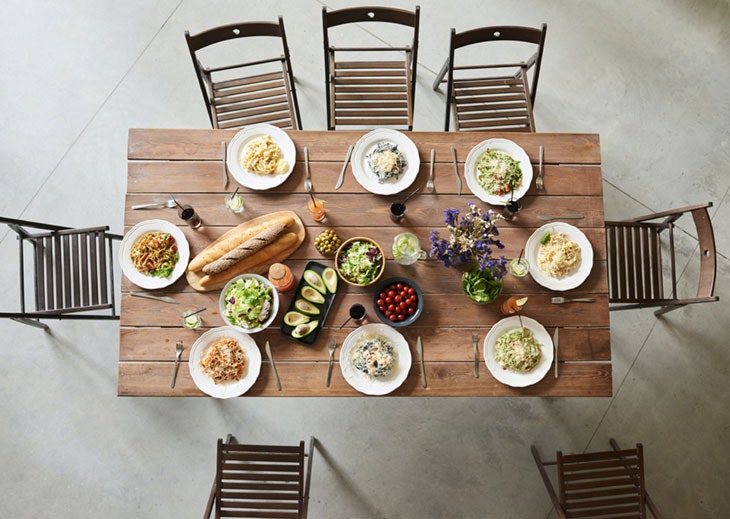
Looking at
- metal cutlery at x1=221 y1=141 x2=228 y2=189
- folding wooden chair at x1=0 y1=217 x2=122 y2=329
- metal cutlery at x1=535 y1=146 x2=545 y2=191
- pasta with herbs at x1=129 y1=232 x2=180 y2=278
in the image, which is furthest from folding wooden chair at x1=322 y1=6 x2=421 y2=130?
folding wooden chair at x1=0 y1=217 x2=122 y2=329

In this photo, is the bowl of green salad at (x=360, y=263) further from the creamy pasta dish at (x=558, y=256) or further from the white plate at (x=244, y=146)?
the creamy pasta dish at (x=558, y=256)

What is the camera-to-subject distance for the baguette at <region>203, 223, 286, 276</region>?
237cm

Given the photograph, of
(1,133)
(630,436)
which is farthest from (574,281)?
(1,133)

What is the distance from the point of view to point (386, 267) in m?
2.48

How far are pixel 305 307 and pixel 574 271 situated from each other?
131 cm

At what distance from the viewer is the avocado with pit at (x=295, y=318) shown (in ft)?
7.86

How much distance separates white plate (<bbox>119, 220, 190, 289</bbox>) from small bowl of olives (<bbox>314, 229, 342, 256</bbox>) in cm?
63

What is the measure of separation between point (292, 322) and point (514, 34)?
1987 millimetres

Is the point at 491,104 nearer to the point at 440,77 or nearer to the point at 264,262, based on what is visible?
the point at 440,77

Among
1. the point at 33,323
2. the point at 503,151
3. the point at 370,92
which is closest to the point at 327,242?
the point at 503,151

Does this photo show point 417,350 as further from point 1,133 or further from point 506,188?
point 1,133

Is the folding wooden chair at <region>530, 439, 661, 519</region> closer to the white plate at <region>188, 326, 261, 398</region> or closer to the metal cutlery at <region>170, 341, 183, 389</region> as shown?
the white plate at <region>188, 326, 261, 398</region>

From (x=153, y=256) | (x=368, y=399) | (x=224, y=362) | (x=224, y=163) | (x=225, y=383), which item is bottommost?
(x=368, y=399)

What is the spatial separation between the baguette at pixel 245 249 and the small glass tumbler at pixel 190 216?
0.76 ft
